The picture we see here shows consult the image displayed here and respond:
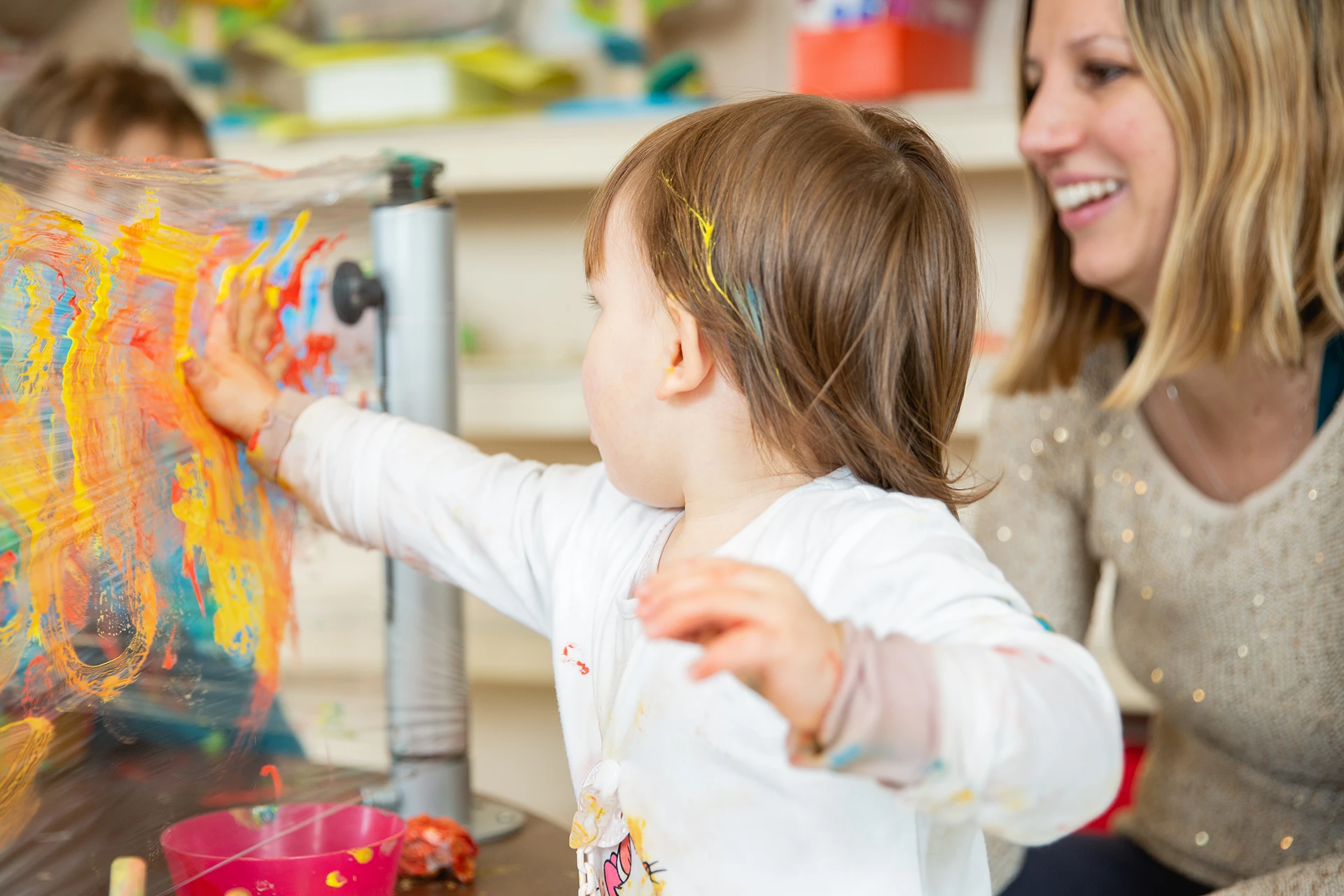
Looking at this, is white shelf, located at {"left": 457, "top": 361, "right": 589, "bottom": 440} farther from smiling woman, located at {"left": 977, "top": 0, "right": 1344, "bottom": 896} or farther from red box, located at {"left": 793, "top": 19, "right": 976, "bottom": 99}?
smiling woman, located at {"left": 977, "top": 0, "right": 1344, "bottom": 896}

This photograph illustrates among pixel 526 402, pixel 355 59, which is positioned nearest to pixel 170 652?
pixel 526 402

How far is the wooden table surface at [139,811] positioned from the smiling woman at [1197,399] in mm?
432

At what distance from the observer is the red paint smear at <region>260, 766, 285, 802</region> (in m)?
0.61

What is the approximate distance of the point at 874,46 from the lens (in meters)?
1.39

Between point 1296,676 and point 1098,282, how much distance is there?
0.30 m

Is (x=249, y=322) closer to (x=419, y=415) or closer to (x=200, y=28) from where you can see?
(x=419, y=415)

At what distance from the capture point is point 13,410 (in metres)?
0.47

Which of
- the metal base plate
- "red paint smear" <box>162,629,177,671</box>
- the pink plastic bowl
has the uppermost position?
"red paint smear" <box>162,629,177,671</box>

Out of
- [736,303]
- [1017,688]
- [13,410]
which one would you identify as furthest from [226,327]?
[1017,688]

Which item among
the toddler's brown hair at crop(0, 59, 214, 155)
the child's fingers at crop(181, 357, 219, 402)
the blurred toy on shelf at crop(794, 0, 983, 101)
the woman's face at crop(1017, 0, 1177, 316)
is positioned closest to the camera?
the child's fingers at crop(181, 357, 219, 402)

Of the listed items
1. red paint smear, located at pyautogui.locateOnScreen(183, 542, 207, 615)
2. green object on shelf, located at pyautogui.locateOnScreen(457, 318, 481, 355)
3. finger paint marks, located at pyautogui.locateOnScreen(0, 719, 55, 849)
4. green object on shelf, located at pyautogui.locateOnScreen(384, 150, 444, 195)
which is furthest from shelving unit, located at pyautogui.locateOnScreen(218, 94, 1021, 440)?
finger paint marks, located at pyautogui.locateOnScreen(0, 719, 55, 849)

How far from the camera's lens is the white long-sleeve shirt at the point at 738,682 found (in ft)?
1.37

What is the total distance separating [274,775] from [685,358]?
298 millimetres

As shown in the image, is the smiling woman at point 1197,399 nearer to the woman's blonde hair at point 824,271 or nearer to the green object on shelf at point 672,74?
the woman's blonde hair at point 824,271
